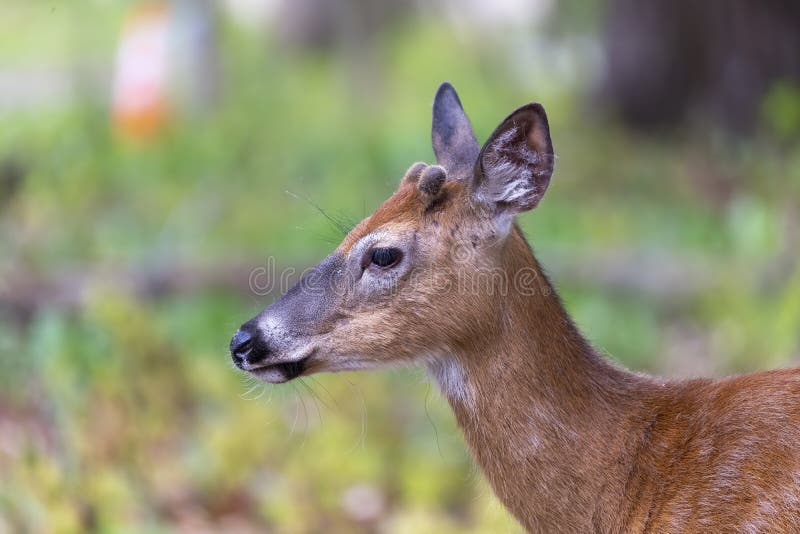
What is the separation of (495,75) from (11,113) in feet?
20.6

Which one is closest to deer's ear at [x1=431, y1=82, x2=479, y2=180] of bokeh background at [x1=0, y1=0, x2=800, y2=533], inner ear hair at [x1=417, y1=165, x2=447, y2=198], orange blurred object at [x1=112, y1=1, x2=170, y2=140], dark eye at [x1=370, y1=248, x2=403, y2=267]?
inner ear hair at [x1=417, y1=165, x2=447, y2=198]

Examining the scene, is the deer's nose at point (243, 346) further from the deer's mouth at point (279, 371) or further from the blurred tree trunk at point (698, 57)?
the blurred tree trunk at point (698, 57)

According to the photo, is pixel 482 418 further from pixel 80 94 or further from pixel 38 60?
pixel 38 60

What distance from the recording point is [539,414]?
387 cm

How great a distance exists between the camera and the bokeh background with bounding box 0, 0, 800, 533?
597 centimetres

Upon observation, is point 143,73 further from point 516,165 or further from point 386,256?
point 516,165

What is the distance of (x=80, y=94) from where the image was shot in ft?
41.4

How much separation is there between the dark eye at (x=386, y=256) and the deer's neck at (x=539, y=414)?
1.26 ft

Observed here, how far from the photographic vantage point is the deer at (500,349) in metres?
3.81

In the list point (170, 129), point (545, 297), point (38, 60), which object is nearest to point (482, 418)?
point (545, 297)

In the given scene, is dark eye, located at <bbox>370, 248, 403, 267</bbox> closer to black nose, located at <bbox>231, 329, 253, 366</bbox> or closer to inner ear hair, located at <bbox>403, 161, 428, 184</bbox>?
inner ear hair, located at <bbox>403, 161, 428, 184</bbox>

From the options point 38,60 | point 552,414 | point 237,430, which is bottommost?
point 237,430

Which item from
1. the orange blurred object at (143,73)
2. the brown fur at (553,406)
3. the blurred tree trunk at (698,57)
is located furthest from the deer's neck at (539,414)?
the orange blurred object at (143,73)

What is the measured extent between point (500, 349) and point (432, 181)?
2.09 ft
